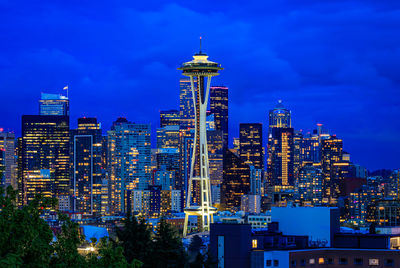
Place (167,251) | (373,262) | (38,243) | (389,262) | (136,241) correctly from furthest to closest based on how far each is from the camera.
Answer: (373,262)
(389,262)
(136,241)
(167,251)
(38,243)

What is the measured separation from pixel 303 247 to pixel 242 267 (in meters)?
5.73

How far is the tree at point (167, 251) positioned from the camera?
44.6 metres

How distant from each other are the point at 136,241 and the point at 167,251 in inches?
100

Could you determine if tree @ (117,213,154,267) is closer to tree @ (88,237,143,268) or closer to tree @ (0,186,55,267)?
tree @ (88,237,143,268)

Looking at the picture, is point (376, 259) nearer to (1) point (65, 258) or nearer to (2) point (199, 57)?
(1) point (65, 258)

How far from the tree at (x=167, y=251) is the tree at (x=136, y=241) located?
1.44ft

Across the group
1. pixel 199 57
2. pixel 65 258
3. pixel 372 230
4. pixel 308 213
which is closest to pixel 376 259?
pixel 308 213

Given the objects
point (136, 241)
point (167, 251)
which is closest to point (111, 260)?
point (167, 251)

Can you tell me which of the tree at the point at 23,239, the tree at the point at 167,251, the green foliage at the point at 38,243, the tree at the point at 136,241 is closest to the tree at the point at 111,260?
the green foliage at the point at 38,243

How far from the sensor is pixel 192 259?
48.1 metres

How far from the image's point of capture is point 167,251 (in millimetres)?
44969

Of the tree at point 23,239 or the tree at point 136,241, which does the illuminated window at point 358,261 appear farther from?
the tree at point 23,239

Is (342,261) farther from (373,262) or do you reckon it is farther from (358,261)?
(373,262)

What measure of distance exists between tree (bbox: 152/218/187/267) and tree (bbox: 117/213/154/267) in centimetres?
44
